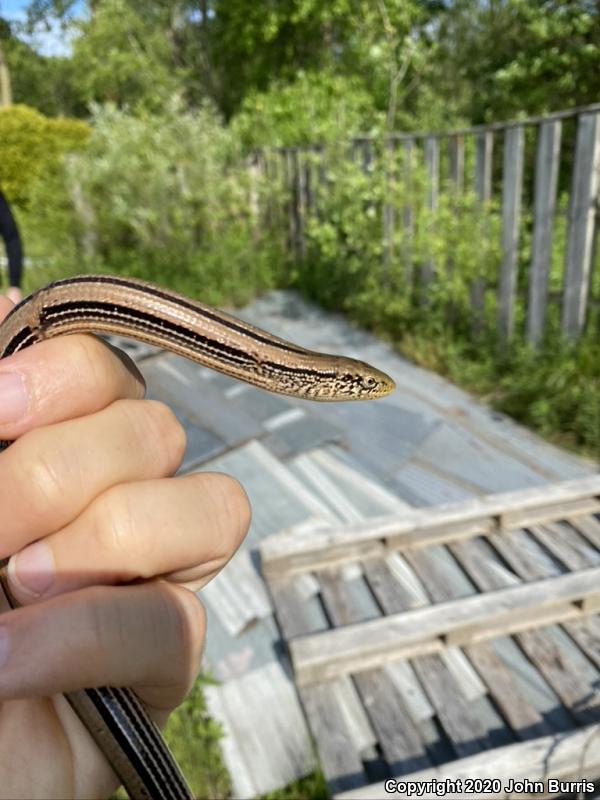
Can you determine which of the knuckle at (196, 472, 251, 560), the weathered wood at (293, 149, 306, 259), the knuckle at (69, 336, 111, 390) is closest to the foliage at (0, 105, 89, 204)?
the weathered wood at (293, 149, 306, 259)

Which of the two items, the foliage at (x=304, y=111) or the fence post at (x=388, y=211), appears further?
the foliage at (x=304, y=111)

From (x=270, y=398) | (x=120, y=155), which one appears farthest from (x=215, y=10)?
(x=270, y=398)

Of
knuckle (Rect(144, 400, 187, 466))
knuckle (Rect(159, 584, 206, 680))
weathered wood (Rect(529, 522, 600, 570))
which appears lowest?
weathered wood (Rect(529, 522, 600, 570))

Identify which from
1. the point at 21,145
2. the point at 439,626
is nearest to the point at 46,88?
the point at 21,145

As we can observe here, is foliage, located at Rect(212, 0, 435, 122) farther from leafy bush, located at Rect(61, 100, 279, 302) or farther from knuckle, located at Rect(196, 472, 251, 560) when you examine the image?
knuckle, located at Rect(196, 472, 251, 560)

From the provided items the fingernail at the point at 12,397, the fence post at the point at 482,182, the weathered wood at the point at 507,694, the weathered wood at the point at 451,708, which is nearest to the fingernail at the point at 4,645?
the fingernail at the point at 12,397

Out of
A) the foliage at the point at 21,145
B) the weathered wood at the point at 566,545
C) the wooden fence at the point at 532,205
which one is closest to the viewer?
the weathered wood at the point at 566,545

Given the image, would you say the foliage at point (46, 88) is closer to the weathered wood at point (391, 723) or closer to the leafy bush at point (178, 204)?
the leafy bush at point (178, 204)
